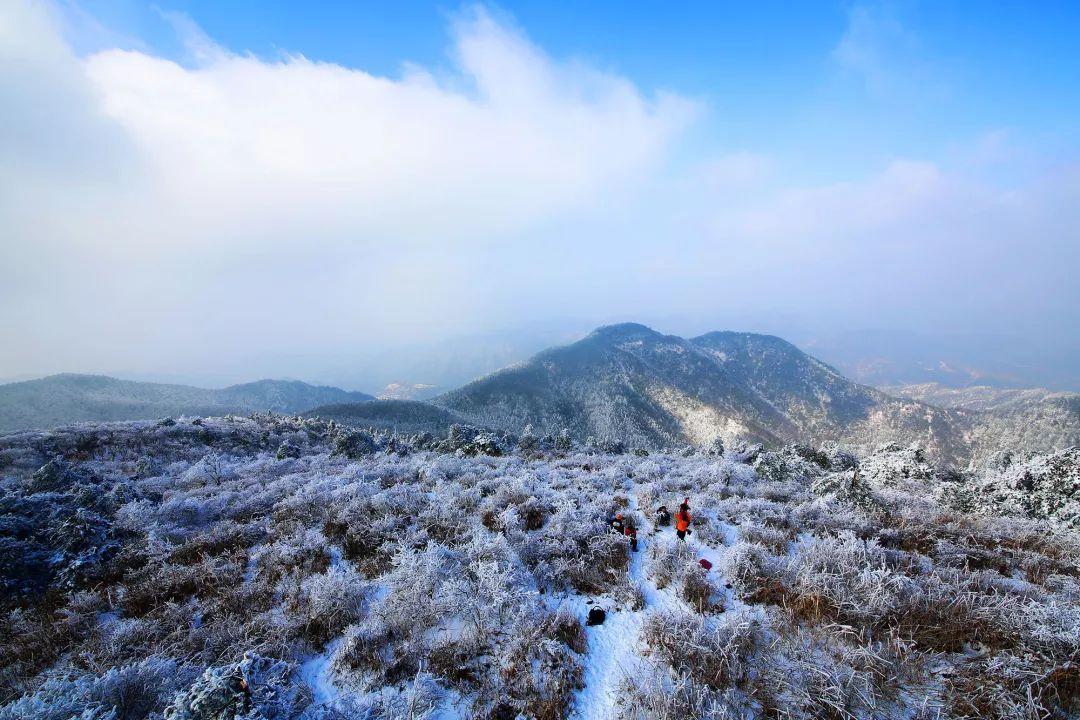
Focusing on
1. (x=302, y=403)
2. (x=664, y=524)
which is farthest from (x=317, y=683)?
(x=302, y=403)

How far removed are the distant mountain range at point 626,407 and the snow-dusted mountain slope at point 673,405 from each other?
1.70 ft

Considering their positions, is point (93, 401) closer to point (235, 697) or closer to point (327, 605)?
point (327, 605)

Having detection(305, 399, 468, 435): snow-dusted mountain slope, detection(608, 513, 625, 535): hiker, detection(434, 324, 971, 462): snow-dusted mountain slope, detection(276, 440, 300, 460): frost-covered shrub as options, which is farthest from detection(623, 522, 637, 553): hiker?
detection(434, 324, 971, 462): snow-dusted mountain slope

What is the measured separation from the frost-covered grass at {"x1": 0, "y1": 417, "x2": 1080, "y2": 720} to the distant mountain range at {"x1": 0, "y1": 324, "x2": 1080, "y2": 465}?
74.5m

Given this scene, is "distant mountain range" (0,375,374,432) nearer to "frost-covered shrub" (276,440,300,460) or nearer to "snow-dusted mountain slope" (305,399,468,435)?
"snow-dusted mountain slope" (305,399,468,435)

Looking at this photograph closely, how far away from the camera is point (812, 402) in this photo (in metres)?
183

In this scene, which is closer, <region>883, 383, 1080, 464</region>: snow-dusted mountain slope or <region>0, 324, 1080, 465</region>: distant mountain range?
<region>0, 324, 1080, 465</region>: distant mountain range

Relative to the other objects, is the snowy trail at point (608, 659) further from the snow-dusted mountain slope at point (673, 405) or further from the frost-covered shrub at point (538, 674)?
the snow-dusted mountain slope at point (673, 405)

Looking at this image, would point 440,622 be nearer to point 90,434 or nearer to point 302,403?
point 90,434

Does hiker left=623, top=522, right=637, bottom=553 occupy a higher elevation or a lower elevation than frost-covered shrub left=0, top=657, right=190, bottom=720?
lower

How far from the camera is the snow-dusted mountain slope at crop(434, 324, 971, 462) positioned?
126 m

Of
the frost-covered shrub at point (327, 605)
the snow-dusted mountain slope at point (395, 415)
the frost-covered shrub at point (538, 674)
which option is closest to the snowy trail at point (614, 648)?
the frost-covered shrub at point (538, 674)

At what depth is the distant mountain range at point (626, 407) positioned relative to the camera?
88.3 m

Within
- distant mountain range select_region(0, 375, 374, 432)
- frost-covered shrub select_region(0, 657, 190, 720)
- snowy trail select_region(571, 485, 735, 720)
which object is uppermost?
frost-covered shrub select_region(0, 657, 190, 720)
